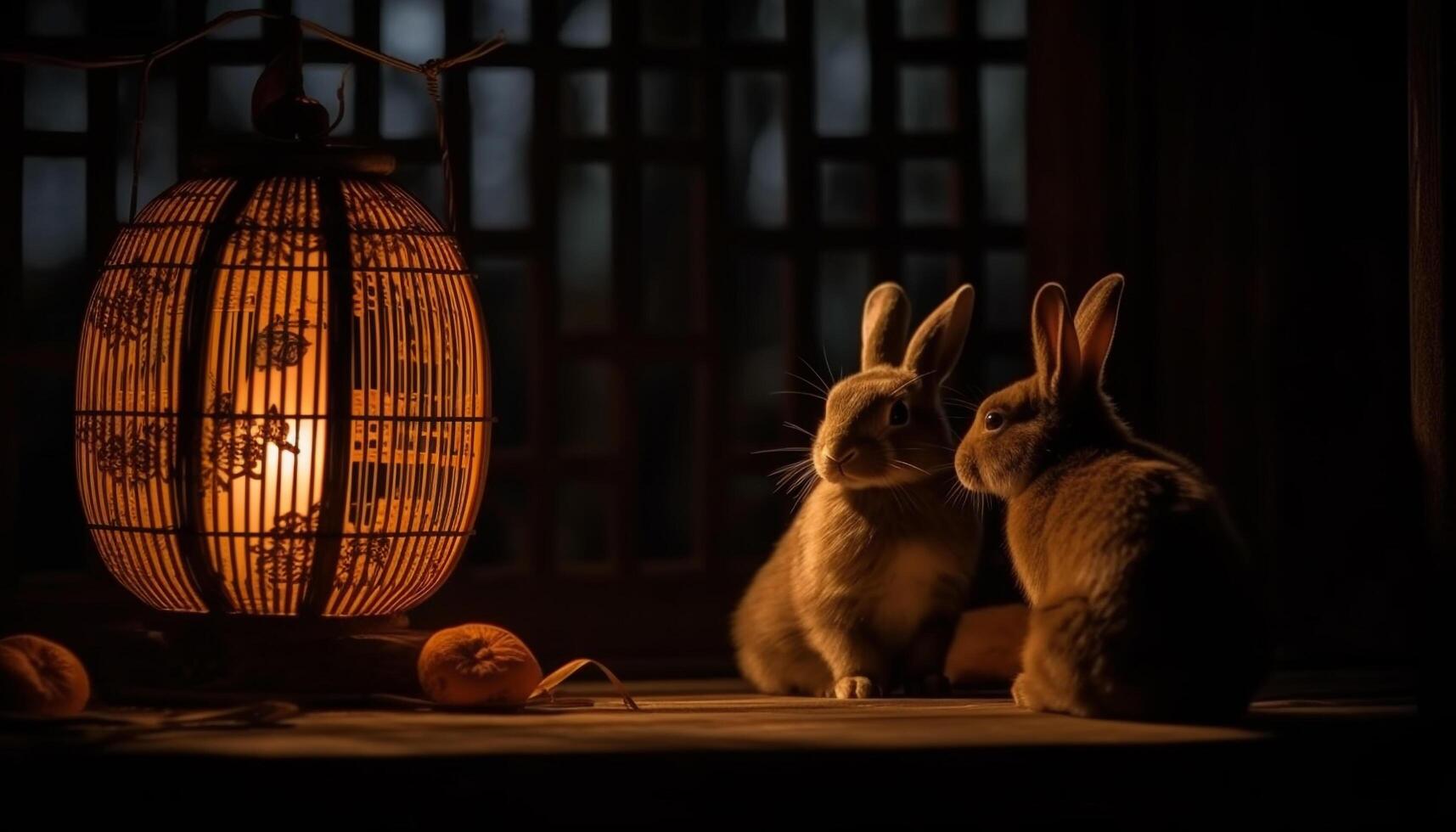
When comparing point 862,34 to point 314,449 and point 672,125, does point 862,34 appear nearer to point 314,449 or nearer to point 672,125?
point 672,125

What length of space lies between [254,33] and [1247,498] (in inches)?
76.3

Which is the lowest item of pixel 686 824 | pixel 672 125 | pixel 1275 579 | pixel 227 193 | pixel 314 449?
pixel 686 824

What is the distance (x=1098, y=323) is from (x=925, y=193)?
799 mm

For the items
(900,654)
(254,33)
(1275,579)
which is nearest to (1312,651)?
(1275,579)

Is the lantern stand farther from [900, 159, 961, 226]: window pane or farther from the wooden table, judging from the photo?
[900, 159, 961, 226]: window pane

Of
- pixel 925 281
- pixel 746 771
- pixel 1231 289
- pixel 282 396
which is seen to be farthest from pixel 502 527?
pixel 1231 289

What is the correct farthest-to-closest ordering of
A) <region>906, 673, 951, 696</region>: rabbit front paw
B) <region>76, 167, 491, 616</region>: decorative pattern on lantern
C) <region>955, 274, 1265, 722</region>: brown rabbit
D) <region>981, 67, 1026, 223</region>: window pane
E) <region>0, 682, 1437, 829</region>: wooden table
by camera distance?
<region>981, 67, 1026, 223</region>: window pane < <region>906, 673, 951, 696</region>: rabbit front paw < <region>76, 167, 491, 616</region>: decorative pattern on lantern < <region>955, 274, 1265, 722</region>: brown rabbit < <region>0, 682, 1437, 829</region>: wooden table

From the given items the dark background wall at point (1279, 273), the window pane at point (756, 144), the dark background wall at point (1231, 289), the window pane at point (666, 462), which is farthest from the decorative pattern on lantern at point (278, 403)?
the dark background wall at point (1279, 273)

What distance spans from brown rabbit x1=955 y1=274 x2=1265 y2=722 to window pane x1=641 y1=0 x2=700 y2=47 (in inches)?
40.2

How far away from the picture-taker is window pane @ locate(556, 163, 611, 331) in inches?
121

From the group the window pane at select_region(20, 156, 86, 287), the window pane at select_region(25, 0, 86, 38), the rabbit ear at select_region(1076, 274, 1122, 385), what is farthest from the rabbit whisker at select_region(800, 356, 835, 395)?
the window pane at select_region(25, 0, 86, 38)

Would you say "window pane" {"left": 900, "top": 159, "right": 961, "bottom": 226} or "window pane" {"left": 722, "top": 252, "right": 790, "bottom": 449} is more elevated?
"window pane" {"left": 900, "top": 159, "right": 961, "bottom": 226}

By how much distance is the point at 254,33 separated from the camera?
9.86ft

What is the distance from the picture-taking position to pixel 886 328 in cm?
281
